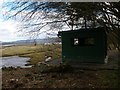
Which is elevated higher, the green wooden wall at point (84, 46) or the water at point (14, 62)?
the green wooden wall at point (84, 46)

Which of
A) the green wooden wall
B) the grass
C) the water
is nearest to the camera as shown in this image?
the green wooden wall

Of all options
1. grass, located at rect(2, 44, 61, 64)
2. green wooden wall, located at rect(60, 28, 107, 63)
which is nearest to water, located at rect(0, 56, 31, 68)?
grass, located at rect(2, 44, 61, 64)

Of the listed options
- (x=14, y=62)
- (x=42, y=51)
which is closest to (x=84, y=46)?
(x=42, y=51)

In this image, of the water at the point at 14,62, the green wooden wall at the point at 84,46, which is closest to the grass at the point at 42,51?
the water at the point at 14,62

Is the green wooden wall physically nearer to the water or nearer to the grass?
the grass

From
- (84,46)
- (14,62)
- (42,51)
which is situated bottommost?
(14,62)

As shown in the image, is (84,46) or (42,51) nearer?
(84,46)

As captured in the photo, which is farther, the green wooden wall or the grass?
the grass

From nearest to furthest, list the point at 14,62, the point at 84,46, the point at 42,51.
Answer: the point at 84,46 < the point at 42,51 < the point at 14,62

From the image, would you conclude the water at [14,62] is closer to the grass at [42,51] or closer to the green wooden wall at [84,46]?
the grass at [42,51]

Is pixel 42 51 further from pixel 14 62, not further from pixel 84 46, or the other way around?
Result: pixel 14 62

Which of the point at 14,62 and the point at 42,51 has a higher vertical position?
the point at 42,51

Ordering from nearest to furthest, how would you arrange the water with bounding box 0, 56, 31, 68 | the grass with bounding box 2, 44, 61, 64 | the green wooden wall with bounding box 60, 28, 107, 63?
the green wooden wall with bounding box 60, 28, 107, 63 → the grass with bounding box 2, 44, 61, 64 → the water with bounding box 0, 56, 31, 68

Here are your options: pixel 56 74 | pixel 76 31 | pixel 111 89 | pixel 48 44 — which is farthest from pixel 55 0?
pixel 76 31
